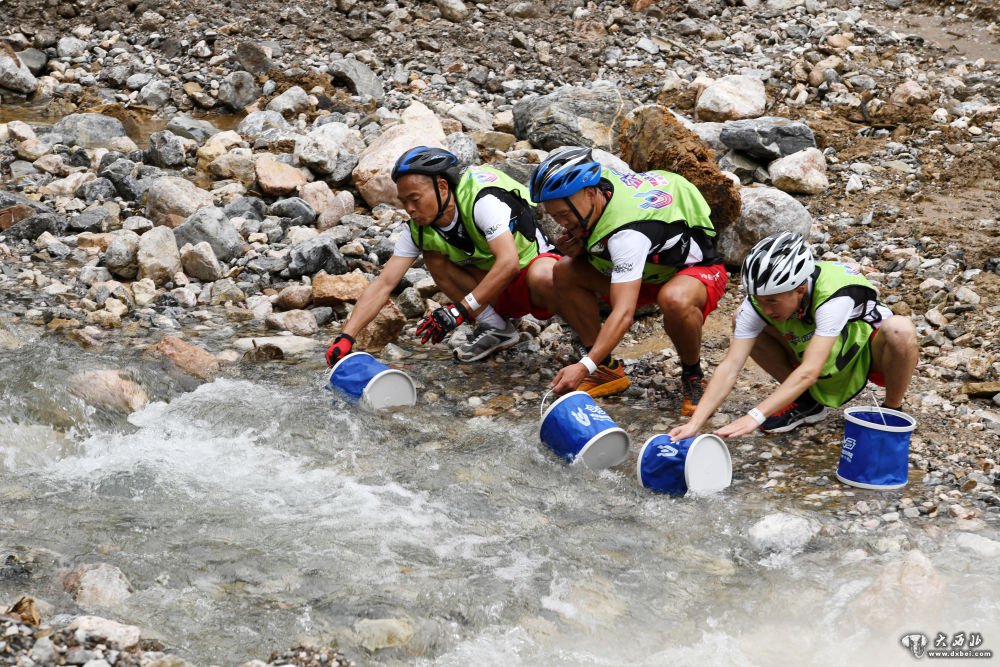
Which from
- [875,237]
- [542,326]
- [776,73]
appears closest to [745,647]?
[542,326]

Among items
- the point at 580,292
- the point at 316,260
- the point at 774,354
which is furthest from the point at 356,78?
the point at 774,354

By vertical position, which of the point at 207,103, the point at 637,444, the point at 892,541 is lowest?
the point at 207,103

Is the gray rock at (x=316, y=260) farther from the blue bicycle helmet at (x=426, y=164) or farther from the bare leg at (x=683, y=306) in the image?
the bare leg at (x=683, y=306)

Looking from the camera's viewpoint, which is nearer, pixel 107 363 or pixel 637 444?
pixel 637 444

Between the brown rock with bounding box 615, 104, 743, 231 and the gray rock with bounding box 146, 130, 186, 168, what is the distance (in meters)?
4.78

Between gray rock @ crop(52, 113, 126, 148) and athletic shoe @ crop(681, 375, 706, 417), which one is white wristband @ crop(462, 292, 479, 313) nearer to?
athletic shoe @ crop(681, 375, 706, 417)

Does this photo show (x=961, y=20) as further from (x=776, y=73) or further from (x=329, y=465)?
(x=329, y=465)

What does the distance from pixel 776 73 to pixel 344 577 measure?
944 cm

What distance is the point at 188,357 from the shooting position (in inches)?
261

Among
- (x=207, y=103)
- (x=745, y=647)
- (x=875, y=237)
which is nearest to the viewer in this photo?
(x=745, y=647)

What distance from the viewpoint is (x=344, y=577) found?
4.42 metres

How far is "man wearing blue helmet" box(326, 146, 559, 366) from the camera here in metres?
6.10

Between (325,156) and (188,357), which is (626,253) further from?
(325,156)

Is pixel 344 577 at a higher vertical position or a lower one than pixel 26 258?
higher
